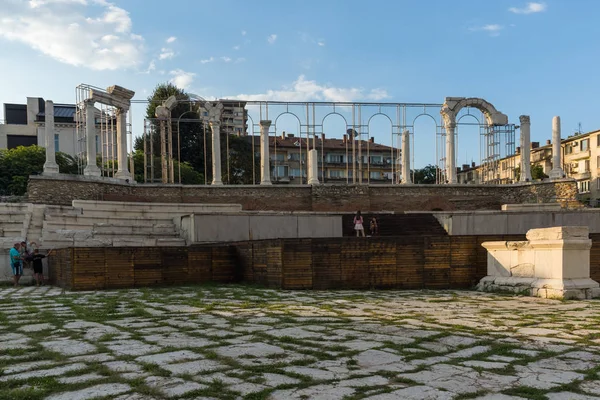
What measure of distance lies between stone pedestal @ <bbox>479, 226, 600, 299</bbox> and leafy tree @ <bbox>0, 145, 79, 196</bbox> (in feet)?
119

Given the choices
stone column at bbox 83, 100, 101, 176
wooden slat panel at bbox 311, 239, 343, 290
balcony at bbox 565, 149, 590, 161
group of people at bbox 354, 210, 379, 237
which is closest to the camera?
wooden slat panel at bbox 311, 239, 343, 290

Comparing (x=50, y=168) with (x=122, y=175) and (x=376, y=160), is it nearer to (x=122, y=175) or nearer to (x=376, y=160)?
(x=122, y=175)

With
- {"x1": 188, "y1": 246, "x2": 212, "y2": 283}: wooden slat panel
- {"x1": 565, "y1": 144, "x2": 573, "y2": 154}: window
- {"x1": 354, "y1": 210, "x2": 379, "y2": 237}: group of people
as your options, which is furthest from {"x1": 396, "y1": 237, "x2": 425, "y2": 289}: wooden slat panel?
{"x1": 565, "y1": 144, "x2": 573, "y2": 154}: window

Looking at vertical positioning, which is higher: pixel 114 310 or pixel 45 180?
pixel 45 180

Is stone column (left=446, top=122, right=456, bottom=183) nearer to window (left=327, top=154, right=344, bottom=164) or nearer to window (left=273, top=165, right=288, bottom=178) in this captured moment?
window (left=273, top=165, right=288, bottom=178)

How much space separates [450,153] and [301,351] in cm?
2970

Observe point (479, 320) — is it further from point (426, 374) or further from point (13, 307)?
point (13, 307)

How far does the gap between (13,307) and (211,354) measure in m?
5.55

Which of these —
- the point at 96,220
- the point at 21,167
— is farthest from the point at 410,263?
the point at 21,167

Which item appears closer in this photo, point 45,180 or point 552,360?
point 552,360

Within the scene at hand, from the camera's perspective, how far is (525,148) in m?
32.9

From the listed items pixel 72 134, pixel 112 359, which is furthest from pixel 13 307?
pixel 72 134

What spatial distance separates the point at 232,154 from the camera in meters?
48.9

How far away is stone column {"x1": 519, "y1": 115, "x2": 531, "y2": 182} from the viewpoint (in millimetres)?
32312
